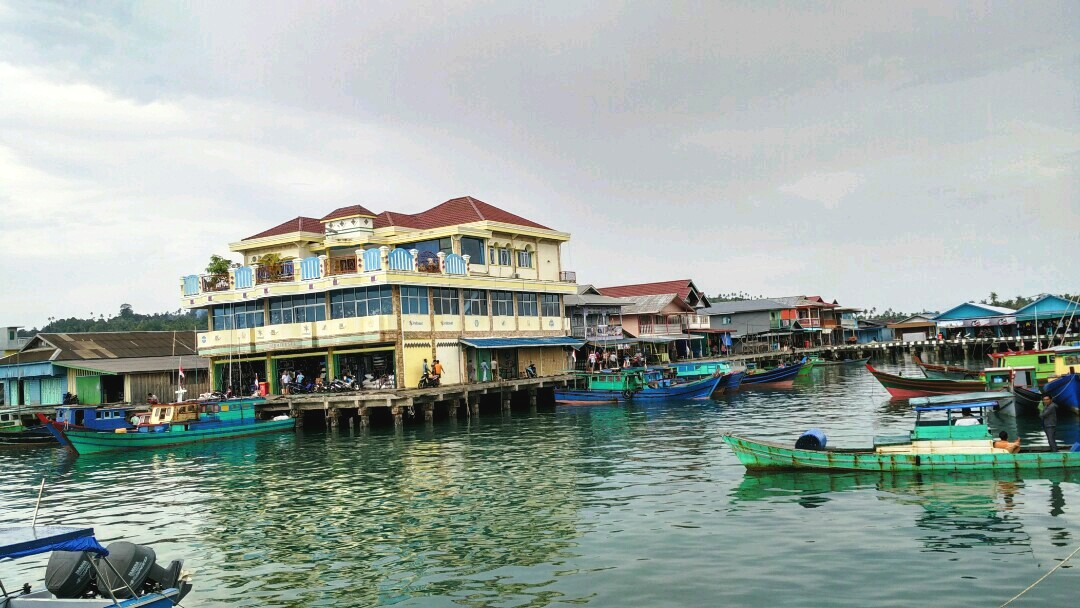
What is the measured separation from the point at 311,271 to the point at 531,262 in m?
14.5

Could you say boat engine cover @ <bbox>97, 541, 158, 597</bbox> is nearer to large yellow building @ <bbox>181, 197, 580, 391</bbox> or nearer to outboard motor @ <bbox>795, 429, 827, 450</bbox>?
outboard motor @ <bbox>795, 429, 827, 450</bbox>

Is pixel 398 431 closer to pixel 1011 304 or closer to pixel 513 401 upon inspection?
pixel 513 401

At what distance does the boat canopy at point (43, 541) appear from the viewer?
36.0 feet

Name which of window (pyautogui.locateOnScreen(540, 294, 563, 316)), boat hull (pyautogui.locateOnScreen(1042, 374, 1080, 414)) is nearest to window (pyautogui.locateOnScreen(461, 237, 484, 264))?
window (pyautogui.locateOnScreen(540, 294, 563, 316))

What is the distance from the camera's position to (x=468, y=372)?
154 ft

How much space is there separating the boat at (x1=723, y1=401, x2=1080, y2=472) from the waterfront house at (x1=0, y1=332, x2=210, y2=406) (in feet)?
123

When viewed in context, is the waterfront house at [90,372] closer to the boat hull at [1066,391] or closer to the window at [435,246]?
the window at [435,246]

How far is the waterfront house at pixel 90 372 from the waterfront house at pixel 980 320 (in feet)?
230

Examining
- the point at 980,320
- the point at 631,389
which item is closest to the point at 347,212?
the point at 631,389

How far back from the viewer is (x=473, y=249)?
1919 inches

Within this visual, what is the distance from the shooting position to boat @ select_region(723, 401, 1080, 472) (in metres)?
19.3

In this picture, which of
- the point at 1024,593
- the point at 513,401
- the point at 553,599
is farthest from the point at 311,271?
the point at 1024,593

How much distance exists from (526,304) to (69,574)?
4187 cm

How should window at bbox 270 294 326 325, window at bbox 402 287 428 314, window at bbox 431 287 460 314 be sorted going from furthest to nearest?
window at bbox 431 287 460 314
window at bbox 270 294 326 325
window at bbox 402 287 428 314
